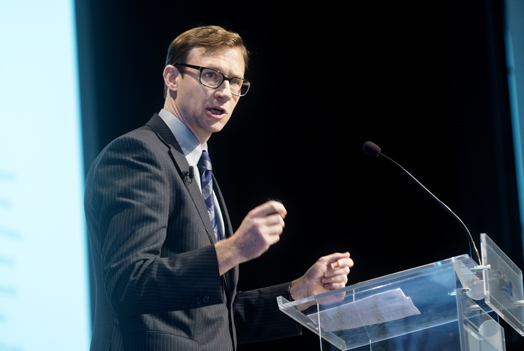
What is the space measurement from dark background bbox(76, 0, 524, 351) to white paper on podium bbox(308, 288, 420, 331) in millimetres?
1873

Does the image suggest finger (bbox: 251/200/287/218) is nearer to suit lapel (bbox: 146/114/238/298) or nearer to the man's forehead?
suit lapel (bbox: 146/114/238/298)

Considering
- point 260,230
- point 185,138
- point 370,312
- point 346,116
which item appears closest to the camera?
point 260,230

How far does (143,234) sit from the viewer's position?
1476 millimetres

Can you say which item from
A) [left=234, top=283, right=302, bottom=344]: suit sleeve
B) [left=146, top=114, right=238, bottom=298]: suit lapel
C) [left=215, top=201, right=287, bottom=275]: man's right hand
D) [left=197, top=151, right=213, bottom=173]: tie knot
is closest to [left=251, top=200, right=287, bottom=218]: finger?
[left=215, top=201, right=287, bottom=275]: man's right hand

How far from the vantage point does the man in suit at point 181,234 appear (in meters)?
1.41

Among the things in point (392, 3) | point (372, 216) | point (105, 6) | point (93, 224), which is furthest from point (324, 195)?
point (93, 224)

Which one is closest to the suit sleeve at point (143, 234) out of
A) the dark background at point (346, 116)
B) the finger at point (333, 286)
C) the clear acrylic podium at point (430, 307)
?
the clear acrylic podium at point (430, 307)

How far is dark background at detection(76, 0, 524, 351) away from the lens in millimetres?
3141

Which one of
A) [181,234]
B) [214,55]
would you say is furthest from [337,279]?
[214,55]

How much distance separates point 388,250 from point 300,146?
91 cm

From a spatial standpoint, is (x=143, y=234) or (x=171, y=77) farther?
(x=171, y=77)

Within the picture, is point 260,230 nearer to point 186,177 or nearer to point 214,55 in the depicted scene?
point 186,177

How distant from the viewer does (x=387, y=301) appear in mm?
1436

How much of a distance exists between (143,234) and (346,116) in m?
2.36
